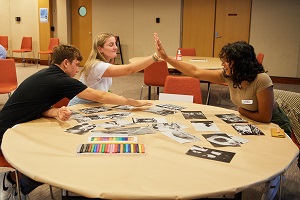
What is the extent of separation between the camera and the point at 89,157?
1.72 metres

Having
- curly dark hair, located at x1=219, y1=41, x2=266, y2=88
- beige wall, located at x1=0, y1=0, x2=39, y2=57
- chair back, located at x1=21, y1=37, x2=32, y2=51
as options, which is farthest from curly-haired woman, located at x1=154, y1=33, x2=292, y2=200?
beige wall, located at x1=0, y1=0, x2=39, y2=57

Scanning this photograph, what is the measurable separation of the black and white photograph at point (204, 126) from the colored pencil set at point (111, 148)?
1.80ft

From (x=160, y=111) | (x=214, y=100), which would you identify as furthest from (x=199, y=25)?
(x=160, y=111)

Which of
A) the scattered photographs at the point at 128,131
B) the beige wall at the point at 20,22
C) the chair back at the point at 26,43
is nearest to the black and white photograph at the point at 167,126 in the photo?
the scattered photographs at the point at 128,131

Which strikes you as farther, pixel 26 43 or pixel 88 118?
pixel 26 43

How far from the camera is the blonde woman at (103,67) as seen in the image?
10.2 feet

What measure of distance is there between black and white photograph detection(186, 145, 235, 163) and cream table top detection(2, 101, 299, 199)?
0.03 meters

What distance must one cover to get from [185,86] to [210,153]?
1753 millimetres

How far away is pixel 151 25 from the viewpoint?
10.3 metres

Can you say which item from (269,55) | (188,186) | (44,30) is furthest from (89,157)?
(44,30)

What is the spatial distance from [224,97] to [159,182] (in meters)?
5.82

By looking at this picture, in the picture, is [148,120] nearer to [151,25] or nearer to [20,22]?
[151,25]

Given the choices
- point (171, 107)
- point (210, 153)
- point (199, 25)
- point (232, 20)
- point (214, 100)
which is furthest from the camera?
point (199, 25)

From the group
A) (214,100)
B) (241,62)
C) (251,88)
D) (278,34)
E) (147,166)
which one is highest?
(278,34)
